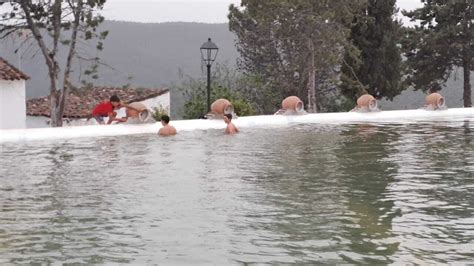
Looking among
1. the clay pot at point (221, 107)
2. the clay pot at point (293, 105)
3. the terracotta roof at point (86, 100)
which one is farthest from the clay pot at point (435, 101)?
the terracotta roof at point (86, 100)

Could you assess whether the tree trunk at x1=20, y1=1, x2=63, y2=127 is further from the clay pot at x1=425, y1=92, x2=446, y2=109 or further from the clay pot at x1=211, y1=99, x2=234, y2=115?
the clay pot at x1=425, y1=92, x2=446, y2=109

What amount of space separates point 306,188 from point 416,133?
1026cm

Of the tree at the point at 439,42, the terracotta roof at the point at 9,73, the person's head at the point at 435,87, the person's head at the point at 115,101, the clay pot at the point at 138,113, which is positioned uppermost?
the tree at the point at 439,42

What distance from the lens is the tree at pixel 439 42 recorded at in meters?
38.6

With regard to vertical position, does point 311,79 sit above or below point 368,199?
above

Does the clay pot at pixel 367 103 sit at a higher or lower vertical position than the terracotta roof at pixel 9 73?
lower

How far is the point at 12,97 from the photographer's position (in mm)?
30141

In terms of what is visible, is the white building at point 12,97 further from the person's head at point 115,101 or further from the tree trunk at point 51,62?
the person's head at point 115,101

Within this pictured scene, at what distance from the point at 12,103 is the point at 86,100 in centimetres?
977

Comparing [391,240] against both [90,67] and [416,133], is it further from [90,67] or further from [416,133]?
[90,67]

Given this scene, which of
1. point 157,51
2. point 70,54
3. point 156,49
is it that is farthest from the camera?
point 156,49

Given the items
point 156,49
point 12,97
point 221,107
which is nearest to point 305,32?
point 221,107

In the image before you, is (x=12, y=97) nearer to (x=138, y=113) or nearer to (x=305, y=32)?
(x=138, y=113)

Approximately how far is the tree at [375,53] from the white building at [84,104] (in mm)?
9335
